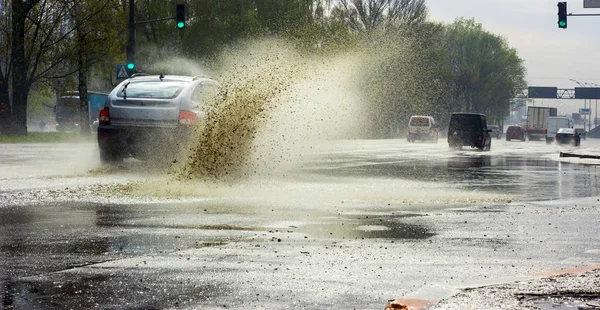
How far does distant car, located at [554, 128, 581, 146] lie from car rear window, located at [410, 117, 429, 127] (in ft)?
46.4

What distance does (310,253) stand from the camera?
904cm

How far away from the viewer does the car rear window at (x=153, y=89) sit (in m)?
20.0

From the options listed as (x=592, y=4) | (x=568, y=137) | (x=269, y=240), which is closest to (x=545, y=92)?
(x=568, y=137)

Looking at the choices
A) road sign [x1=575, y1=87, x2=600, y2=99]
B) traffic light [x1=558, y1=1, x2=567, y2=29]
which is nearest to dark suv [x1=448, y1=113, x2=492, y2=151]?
traffic light [x1=558, y1=1, x2=567, y2=29]

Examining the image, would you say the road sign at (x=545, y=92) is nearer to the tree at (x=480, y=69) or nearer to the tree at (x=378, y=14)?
the tree at (x=480, y=69)

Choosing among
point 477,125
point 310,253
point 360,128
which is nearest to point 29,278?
point 310,253

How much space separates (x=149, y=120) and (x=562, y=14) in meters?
27.0

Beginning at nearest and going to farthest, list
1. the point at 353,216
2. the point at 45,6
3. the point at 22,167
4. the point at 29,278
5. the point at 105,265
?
the point at 29,278, the point at 105,265, the point at 353,216, the point at 22,167, the point at 45,6

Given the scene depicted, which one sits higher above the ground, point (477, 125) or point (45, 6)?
point (45, 6)

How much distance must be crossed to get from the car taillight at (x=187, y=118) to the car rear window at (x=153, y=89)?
1.64ft

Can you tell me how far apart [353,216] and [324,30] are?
59764 mm

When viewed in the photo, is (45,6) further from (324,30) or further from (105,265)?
(105,265)

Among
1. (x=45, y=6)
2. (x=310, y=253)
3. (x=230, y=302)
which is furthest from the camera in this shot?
(x=45, y=6)

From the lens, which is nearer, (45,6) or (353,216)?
(353,216)
